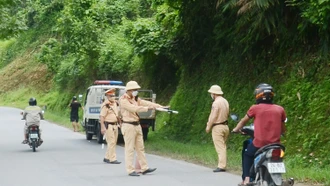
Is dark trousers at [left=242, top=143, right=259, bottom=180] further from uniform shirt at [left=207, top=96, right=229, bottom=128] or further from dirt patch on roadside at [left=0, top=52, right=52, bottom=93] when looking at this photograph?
dirt patch on roadside at [left=0, top=52, right=52, bottom=93]

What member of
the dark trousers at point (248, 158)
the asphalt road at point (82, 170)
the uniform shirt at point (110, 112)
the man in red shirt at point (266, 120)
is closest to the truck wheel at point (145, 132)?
the asphalt road at point (82, 170)

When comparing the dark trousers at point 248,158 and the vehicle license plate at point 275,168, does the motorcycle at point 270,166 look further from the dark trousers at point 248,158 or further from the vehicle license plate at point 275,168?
the dark trousers at point 248,158

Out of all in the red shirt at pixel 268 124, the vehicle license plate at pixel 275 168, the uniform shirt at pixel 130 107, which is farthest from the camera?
the uniform shirt at pixel 130 107

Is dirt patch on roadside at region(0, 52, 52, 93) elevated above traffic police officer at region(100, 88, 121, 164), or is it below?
→ above

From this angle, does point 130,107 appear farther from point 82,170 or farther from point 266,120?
point 266,120

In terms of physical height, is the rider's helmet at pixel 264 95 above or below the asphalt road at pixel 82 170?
above

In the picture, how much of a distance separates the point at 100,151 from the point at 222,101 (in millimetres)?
7484

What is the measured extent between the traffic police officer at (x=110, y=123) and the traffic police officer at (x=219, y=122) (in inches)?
130

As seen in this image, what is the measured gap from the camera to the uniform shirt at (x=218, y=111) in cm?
1430

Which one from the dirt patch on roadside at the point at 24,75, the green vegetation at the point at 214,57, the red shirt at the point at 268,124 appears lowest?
the red shirt at the point at 268,124

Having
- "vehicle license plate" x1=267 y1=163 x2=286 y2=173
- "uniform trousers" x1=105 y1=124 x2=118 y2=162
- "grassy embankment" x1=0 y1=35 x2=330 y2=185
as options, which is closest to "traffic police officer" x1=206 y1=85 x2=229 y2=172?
"grassy embankment" x1=0 y1=35 x2=330 y2=185

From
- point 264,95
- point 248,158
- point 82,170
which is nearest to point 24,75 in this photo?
point 82,170

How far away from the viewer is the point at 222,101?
14344 mm

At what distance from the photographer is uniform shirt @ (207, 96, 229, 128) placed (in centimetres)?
1430
